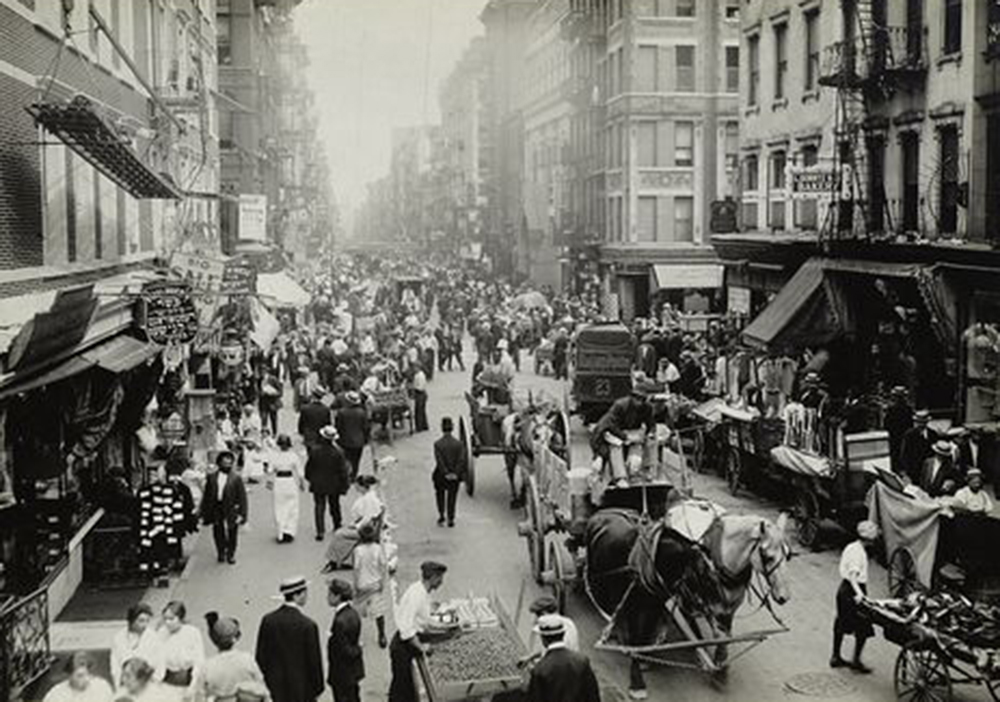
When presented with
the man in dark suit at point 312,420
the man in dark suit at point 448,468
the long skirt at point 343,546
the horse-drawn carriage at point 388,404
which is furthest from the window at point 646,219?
the long skirt at point 343,546

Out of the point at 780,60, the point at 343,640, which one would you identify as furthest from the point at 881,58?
the point at 343,640

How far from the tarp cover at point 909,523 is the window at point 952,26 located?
13342 mm

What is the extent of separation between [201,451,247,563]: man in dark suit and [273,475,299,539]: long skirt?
0.89 m

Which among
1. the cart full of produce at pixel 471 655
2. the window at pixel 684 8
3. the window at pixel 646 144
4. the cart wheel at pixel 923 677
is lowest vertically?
the cart wheel at pixel 923 677

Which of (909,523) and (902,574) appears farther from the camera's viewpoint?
(902,574)

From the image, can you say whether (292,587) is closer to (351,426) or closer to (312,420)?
(351,426)

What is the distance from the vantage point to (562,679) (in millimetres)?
9570

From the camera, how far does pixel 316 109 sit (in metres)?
188

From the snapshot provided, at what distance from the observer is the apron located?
19.4 metres

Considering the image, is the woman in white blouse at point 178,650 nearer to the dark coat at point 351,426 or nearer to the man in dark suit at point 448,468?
the man in dark suit at point 448,468

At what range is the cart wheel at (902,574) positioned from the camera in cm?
1462

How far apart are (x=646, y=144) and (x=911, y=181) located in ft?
91.0

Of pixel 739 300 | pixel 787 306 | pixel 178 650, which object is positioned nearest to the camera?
pixel 178 650

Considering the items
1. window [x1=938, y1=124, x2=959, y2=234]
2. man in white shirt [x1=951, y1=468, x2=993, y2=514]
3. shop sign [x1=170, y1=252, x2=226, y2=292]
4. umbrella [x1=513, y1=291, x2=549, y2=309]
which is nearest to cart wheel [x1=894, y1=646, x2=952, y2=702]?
man in white shirt [x1=951, y1=468, x2=993, y2=514]
